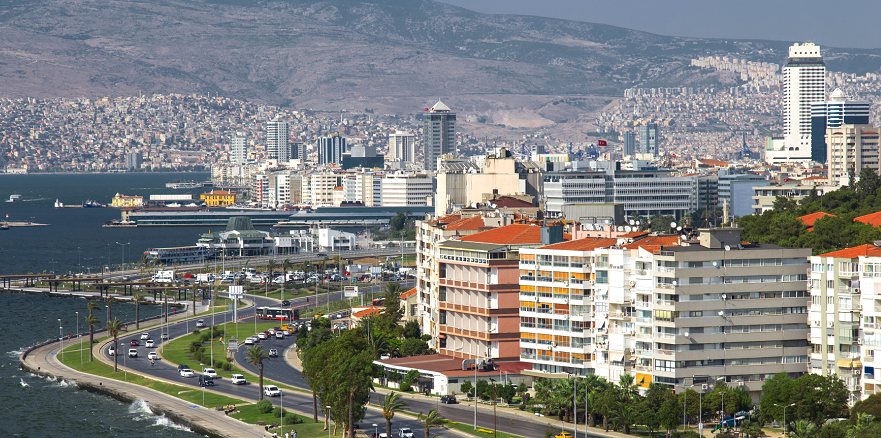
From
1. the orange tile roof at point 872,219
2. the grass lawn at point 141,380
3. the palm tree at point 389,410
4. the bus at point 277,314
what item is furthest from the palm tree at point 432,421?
the bus at point 277,314

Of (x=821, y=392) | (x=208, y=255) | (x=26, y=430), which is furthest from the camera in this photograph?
(x=208, y=255)

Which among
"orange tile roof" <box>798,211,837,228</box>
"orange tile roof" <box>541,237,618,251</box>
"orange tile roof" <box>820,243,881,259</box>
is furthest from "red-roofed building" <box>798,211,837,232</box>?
"orange tile roof" <box>820,243,881,259</box>

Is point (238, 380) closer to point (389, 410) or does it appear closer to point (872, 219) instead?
point (389, 410)

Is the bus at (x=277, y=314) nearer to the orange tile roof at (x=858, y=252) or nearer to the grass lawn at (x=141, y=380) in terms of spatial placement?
the grass lawn at (x=141, y=380)

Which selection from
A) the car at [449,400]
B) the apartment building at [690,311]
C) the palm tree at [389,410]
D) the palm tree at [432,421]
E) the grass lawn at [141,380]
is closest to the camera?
the palm tree at [432,421]

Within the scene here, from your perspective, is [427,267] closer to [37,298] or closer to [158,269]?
[37,298]

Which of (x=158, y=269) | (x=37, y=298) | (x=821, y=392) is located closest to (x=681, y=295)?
(x=821, y=392)
